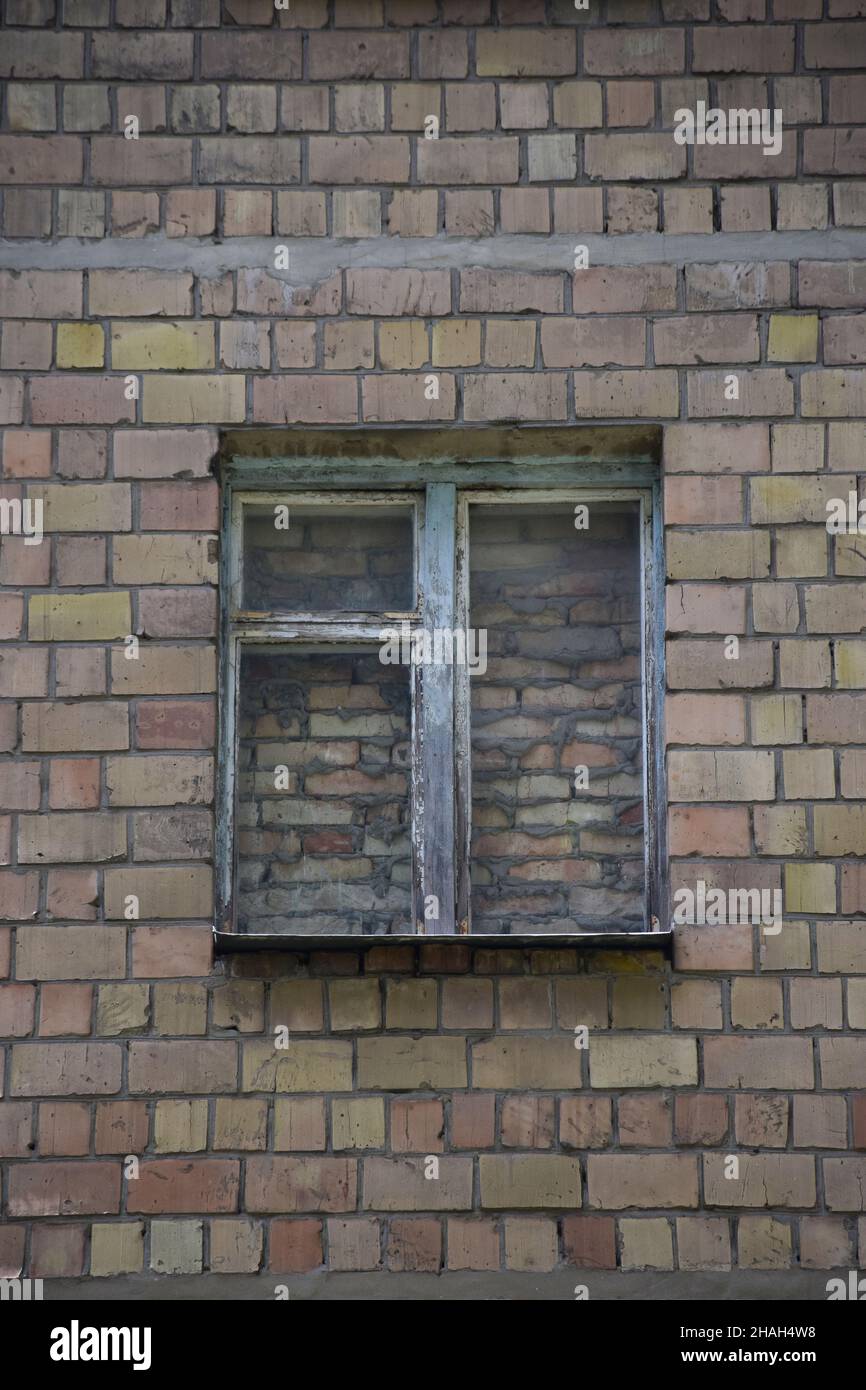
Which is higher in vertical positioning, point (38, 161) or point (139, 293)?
point (38, 161)

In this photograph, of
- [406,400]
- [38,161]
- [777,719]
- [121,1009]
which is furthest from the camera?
[38,161]

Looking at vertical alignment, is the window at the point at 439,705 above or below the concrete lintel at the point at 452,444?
below

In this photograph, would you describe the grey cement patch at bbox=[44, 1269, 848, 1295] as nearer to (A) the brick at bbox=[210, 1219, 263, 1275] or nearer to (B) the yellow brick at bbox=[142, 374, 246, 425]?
(A) the brick at bbox=[210, 1219, 263, 1275]

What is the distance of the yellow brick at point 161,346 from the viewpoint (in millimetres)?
3865

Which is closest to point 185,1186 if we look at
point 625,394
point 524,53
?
point 625,394

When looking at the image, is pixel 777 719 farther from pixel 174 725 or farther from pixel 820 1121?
pixel 174 725

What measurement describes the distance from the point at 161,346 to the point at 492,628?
1051 millimetres

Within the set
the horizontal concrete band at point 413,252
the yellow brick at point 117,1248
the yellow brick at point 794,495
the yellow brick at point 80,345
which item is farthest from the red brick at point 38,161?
the yellow brick at point 117,1248

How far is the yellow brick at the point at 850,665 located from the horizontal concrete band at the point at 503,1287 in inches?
51.3

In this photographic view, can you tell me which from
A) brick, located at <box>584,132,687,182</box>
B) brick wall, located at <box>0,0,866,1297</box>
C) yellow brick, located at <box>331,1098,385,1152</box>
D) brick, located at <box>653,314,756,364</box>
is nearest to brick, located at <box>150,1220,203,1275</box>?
brick wall, located at <box>0,0,866,1297</box>

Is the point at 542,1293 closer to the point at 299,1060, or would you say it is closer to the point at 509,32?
the point at 299,1060

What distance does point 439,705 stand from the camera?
388 cm

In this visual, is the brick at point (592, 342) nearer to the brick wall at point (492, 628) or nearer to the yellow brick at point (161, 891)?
the brick wall at point (492, 628)

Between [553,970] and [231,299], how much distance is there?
1.77 metres
